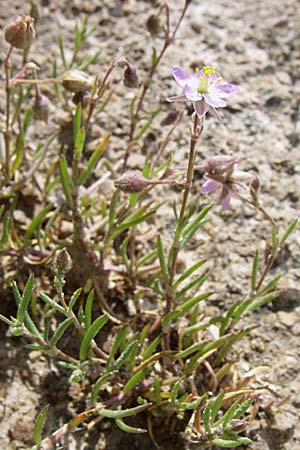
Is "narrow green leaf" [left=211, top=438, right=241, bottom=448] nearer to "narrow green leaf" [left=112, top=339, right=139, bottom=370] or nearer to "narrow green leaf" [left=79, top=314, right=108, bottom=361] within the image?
"narrow green leaf" [left=112, top=339, right=139, bottom=370]

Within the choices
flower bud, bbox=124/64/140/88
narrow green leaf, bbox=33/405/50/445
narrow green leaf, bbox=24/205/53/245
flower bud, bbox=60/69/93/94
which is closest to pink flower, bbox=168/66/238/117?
flower bud, bbox=124/64/140/88

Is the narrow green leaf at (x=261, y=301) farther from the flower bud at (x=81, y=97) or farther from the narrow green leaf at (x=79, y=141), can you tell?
the flower bud at (x=81, y=97)

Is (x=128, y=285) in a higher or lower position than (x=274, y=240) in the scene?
lower

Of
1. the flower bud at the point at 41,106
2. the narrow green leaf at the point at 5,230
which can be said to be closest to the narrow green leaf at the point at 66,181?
the narrow green leaf at the point at 5,230

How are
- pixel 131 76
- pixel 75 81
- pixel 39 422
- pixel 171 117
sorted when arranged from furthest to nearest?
pixel 171 117 → pixel 131 76 → pixel 75 81 → pixel 39 422

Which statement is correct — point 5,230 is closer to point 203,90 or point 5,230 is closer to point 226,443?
point 203,90

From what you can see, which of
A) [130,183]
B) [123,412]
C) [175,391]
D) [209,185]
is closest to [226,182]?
[209,185]

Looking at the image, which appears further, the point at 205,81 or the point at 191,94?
the point at 205,81
